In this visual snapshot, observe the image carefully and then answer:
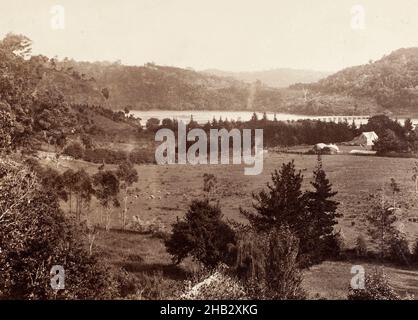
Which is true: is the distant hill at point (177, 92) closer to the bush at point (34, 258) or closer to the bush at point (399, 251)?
the bush at point (399, 251)

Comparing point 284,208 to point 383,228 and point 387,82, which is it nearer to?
point 383,228

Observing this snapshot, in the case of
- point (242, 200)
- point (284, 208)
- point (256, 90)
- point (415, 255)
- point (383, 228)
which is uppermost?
point (256, 90)

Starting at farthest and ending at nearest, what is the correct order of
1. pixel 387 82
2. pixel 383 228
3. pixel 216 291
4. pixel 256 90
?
pixel 256 90
pixel 387 82
pixel 383 228
pixel 216 291

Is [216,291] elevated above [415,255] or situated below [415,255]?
above

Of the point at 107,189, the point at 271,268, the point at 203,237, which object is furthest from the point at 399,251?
the point at 107,189

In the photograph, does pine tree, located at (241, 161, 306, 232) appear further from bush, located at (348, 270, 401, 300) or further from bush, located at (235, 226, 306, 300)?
bush, located at (348, 270, 401, 300)

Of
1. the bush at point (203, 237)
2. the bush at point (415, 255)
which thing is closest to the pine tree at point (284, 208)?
the bush at point (203, 237)

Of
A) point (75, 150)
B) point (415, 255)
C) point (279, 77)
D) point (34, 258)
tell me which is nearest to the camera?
point (34, 258)
